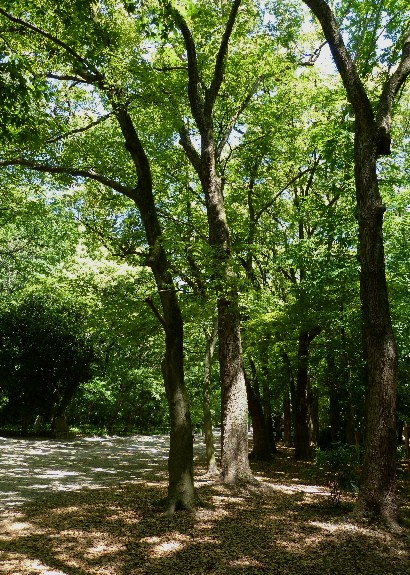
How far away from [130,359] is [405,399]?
53.7ft

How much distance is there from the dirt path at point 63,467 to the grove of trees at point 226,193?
8.69 ft

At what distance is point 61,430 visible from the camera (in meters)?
21.6

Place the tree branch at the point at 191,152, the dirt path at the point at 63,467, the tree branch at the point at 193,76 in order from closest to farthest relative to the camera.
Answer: the tree branch at the point at 193,76, the dirt path at the point at 63,467, the tree branch at the point at 191,152

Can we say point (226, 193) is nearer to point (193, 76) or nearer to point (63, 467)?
point (193, 76)

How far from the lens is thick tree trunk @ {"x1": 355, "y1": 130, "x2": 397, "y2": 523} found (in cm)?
629

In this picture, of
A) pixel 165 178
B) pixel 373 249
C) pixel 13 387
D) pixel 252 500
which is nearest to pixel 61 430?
pixel 13 387

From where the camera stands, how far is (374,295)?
6629 mm

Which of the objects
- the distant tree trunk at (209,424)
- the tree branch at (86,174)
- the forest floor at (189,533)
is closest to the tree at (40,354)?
the distant tree trunk at (209,424)

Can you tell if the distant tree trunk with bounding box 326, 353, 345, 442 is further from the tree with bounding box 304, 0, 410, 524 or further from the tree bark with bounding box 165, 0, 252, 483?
the tree with bounding box 304, 0, 410, 524

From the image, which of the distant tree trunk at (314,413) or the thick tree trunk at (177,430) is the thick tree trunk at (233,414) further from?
the distant tree trunk at (314,413)

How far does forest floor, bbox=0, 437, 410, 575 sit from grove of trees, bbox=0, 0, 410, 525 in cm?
67

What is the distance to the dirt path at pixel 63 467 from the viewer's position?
911 centimetres

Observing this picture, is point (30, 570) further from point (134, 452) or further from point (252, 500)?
point (134, 452)

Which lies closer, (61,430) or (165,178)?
(165,178)
